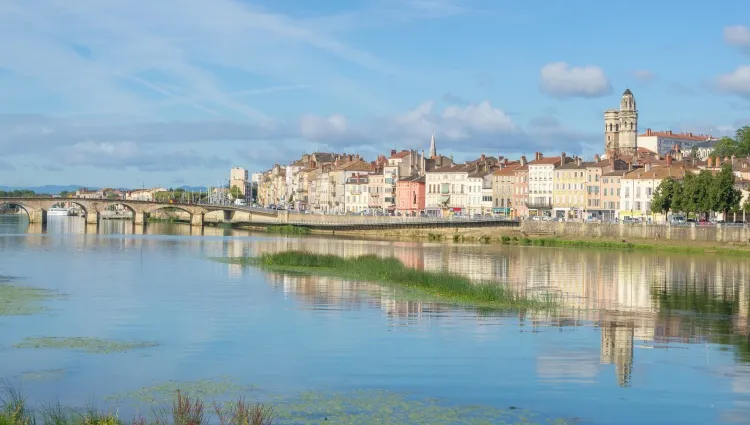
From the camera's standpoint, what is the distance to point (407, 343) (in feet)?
86.4

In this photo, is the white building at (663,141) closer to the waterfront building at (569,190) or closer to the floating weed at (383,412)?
the waterfront building at (569,190)

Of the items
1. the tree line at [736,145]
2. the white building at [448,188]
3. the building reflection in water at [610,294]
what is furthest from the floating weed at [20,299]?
the tree line at [736,145]

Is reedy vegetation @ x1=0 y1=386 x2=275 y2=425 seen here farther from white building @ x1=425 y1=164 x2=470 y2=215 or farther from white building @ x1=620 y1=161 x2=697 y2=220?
white building @ x1=425 y1=164 x2=470 y2=215

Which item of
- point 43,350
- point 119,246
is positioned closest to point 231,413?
point 43,350

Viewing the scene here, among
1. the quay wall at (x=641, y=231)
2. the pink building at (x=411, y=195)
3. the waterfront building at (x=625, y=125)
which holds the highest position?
the waterfront building at (x=625, y=125)

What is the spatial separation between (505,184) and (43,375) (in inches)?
4397

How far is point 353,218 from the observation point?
123562 millimetres

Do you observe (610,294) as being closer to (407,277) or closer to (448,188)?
(407,277)

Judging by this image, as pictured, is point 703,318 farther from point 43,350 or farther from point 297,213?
point 297,213

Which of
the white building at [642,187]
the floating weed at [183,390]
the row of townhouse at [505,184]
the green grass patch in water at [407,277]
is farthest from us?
the row of townhouse at [505,184]

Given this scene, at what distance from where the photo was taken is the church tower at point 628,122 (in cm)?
17762

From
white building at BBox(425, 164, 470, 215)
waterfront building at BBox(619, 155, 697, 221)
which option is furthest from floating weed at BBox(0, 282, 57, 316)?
white building at BBox(425, 164, 470, 215)

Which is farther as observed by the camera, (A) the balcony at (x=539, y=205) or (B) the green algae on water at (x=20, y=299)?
(A) the balcony at (x=539, y=205)

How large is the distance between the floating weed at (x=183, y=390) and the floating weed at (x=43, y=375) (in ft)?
7.07
